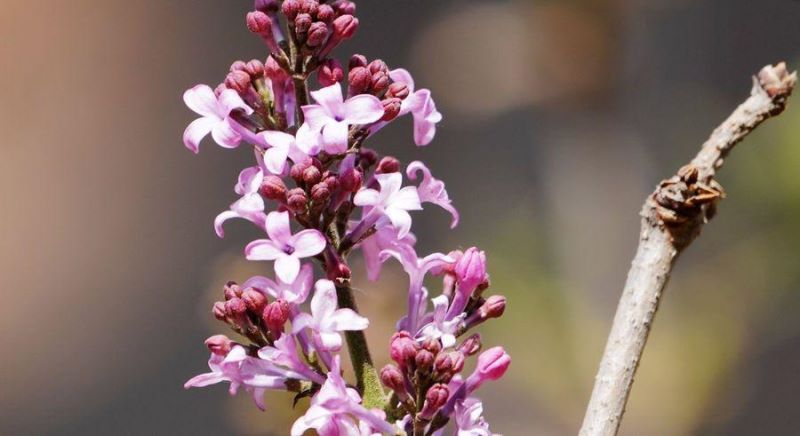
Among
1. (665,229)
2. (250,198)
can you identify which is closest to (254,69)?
(250,198)

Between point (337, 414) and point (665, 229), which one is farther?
point (665, 229)

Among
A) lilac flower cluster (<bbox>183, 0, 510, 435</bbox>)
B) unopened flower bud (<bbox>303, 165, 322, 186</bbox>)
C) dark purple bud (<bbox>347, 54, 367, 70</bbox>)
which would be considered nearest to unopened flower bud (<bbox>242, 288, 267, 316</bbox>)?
lilac flower cluster (<bbox>183, 0, 510, 435</bbox>)

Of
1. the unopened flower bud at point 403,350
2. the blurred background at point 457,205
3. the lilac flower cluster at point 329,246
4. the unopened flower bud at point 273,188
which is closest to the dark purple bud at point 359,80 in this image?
the lilac flower cluster at point 329,246

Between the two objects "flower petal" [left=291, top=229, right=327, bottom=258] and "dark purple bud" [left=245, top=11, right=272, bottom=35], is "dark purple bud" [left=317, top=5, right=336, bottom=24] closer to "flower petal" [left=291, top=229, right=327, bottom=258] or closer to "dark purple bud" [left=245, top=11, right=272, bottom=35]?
"dark purple bud" [left=245, top=11, right=272, bottom=35]

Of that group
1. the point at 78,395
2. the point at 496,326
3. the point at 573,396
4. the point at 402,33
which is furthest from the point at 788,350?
the point at 78,395

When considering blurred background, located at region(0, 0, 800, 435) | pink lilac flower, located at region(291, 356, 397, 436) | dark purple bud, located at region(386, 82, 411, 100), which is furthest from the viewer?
blurred background, located at region(0, 0, 800, 435)

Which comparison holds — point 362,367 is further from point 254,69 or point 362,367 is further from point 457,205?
point 457,205
